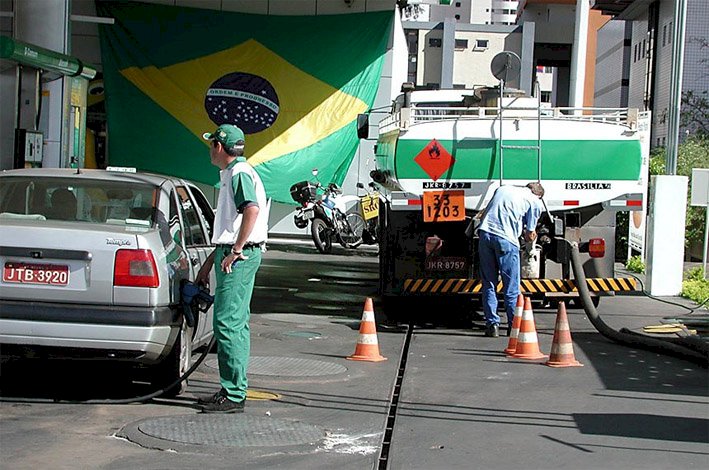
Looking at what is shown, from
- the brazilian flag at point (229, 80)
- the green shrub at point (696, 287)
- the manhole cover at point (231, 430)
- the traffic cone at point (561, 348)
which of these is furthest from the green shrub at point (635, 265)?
the manhole cover at point (231, 430)

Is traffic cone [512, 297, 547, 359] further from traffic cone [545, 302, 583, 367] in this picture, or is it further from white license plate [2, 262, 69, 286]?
white license plate [2, 262, 69, 286]

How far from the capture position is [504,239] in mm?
12805

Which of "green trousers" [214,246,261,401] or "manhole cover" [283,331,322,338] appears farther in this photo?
"manhole cover" [283,331,322,338]

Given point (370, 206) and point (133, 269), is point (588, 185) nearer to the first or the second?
point (133, 269)

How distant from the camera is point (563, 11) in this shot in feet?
286

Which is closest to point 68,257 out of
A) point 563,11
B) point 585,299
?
point 585,299

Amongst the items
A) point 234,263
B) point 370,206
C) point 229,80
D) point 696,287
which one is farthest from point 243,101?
point 234,263

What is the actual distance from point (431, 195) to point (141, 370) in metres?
4.90

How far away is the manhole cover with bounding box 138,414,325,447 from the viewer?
282 inches

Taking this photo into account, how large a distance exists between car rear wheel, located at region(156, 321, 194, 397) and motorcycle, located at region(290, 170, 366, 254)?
51.6 feet

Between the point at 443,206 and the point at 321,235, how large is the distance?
36.7 ft

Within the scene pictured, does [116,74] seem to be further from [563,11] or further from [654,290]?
[563,11]

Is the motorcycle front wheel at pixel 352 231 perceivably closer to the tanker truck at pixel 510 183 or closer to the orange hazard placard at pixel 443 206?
the tanker truck at pixel 510 183

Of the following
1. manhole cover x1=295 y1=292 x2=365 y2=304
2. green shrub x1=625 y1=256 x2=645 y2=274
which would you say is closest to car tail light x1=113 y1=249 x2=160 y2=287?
manhole cover x1=295 y1=292 x2=365 y2=304
